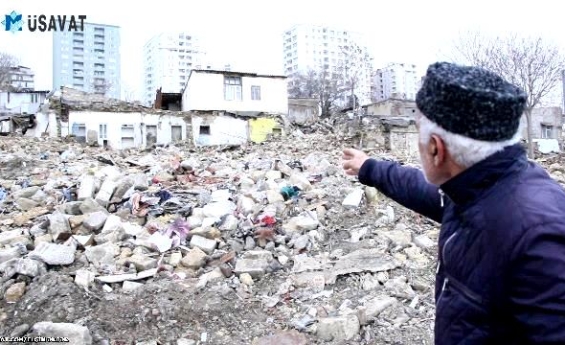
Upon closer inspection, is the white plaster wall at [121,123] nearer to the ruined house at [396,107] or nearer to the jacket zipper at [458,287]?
the ruined house at [396,107]

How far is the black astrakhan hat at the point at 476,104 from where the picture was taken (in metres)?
1.11

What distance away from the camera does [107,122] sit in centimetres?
2617

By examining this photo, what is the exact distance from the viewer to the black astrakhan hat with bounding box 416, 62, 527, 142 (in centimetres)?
→ 111

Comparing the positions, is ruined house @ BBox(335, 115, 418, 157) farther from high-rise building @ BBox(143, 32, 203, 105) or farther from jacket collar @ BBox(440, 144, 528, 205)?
high-rise building @ BBox(143, 32, 203, 105)

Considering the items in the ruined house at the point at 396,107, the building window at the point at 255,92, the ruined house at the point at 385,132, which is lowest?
the ruined house at the point at 385,132

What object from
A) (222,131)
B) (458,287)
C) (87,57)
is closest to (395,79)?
(222,131)

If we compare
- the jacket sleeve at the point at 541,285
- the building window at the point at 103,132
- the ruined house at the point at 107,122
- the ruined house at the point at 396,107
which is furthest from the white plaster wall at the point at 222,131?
the jacket sleeve at the point at 541,285

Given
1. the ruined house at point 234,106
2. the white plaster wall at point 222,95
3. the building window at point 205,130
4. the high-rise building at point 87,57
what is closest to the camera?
the building window at point 205,130

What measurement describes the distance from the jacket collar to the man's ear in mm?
69

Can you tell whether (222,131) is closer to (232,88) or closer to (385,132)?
(232,88)

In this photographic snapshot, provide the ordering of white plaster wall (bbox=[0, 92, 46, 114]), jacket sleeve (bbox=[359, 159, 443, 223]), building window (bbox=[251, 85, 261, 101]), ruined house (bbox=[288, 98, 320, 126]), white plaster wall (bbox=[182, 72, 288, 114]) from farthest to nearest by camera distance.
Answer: white plaster wall (bbox=[0, 92, 46, 114]), ruined house (bbox=[288, 98, 320, 126]), building window (bbox=[251, 85, 261, 101]), white plaster wall (bbox=[182, 72, 288, 114]), jacket sleeve (bbox=[359, 159, 443, 223])

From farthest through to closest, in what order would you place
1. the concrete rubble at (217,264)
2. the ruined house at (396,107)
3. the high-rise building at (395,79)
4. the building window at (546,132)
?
the high-rise building at (395,79), the building window at (546,132), the ruined house at (396,107), the concrete rubble at (217,264)

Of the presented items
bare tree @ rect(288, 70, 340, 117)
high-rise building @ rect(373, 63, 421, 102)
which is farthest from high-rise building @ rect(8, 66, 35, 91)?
high-rise building @ rect(373, 63, 421, 102)

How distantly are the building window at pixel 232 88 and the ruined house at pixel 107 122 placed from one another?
3.95 m
